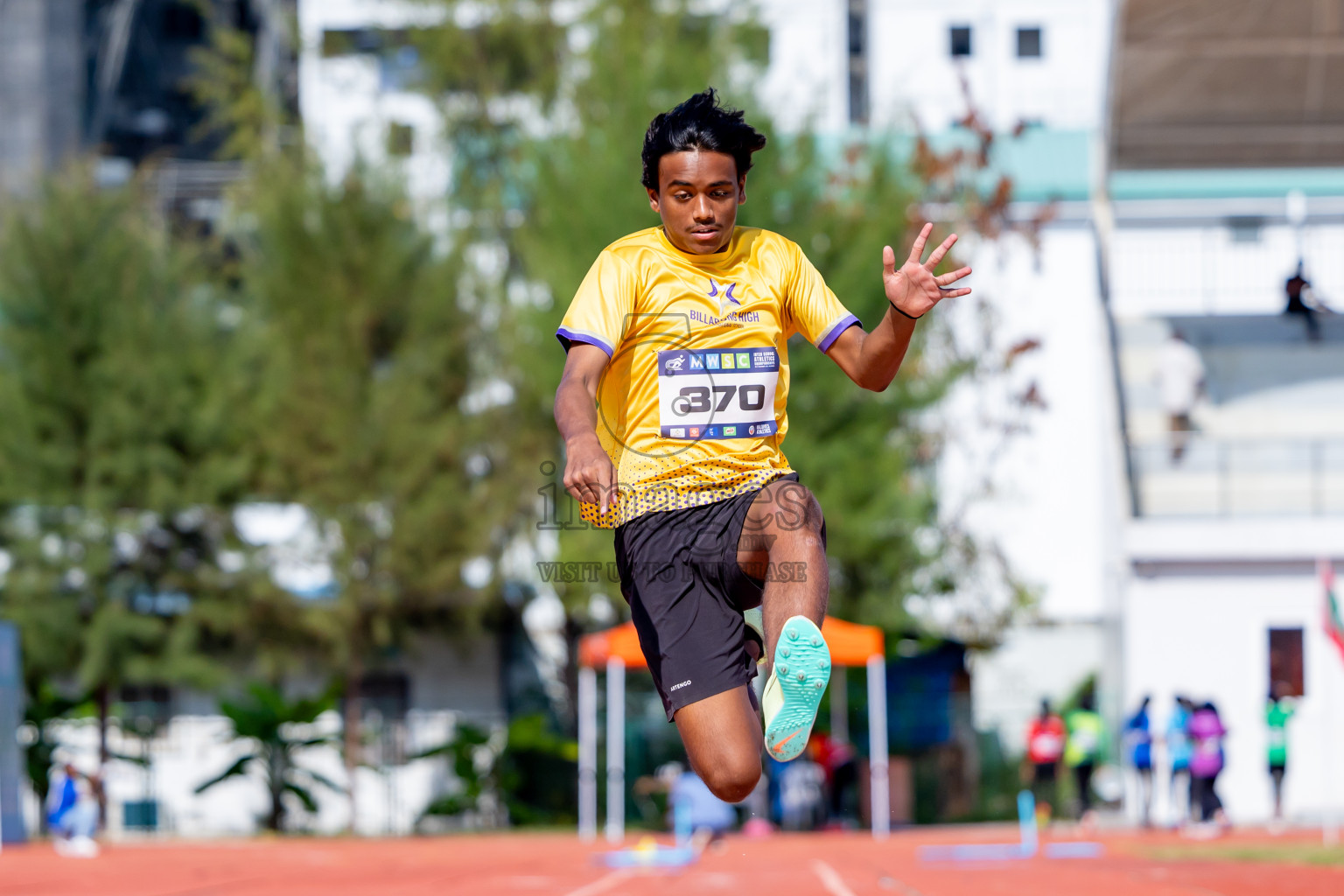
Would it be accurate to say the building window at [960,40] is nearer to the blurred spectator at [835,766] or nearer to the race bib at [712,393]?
the blurred spectator at [835,766]

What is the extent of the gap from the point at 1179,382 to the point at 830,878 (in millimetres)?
12440

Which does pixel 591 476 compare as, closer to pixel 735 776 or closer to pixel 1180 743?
pixel 735 776

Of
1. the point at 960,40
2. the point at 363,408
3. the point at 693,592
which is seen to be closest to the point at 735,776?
the point at 693,592

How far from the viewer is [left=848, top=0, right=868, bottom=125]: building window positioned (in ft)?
130

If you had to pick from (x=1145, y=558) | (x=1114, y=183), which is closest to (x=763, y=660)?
(x=1145, y=558)

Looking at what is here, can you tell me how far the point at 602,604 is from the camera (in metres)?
26.8

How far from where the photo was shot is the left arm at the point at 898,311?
4.81m

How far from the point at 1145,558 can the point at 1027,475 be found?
34.2 feet

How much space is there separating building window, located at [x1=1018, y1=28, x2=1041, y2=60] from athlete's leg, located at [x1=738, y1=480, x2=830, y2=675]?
3558 centimetres

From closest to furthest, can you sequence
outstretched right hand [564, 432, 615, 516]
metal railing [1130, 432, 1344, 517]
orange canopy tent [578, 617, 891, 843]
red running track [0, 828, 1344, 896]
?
outstretched right hand [564, 432, 615, 516], red running track [0, 828, 1344, 896], orange canopy tent [578, 617, 891, 843], metal railing [1130, 432, 1344, 517]

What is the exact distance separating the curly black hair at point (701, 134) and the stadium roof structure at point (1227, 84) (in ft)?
73.1

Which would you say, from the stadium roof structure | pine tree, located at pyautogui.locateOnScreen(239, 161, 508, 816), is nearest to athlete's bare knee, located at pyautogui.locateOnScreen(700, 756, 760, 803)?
pine tree, located at pyautogui.locateOnScreen(239, 161, 508, 816)

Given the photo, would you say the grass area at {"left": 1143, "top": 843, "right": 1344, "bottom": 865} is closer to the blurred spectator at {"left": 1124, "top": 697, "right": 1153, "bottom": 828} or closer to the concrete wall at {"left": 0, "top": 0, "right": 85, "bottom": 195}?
the blurred spectator at {"left": 1124, "top": 697, "right": 1153, "bottom": 828}

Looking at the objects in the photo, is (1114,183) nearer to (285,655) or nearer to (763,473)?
(285,655)
